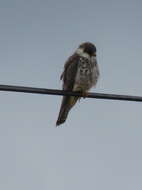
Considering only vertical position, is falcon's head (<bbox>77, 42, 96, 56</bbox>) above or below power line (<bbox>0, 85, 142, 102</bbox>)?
below

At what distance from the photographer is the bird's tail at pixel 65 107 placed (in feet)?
23.7

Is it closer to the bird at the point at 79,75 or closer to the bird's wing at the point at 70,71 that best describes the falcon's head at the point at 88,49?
the bird at the point at 79,75

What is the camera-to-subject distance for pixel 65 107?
295 inches

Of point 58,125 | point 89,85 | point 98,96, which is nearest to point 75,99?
point 89,85

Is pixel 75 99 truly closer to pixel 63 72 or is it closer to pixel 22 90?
pixel 63 72

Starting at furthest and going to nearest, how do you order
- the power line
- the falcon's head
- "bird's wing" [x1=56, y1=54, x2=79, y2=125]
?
the falcon's head
"bird's wing" [x1=56, y1=54, x2=79, y2=125]
the power line

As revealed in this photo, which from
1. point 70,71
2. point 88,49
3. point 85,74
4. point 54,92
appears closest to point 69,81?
point 70,71

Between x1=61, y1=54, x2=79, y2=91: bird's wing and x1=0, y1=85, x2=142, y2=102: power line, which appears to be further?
x1=61, y1=54, x2=79, y2=91: bird's wing

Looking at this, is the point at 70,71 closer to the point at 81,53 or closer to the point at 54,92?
the point at 81,53

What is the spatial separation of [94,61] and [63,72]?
1.79 ft

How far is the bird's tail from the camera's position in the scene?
7.21 meters

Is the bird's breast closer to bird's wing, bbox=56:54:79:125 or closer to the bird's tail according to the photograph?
bird's wing, bbox=56:54:79:125

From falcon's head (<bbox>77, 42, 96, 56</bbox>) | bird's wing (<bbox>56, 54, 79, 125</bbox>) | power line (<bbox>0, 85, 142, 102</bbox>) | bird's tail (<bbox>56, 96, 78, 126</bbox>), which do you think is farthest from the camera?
falcon's head (<bbox>77, 42, 96, 56</bbox>)

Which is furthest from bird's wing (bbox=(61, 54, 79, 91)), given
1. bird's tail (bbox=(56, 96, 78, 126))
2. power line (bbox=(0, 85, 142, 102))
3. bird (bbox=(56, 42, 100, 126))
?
power line (bbox=(0, 85, 142, 102))
